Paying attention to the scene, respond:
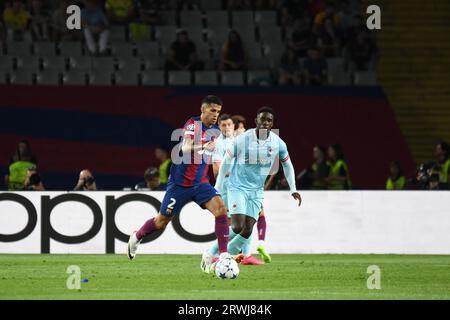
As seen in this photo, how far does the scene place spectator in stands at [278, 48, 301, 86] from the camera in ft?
76.3

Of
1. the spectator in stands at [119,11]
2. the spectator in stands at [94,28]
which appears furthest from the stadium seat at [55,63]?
the spectator in stands at [119,11]

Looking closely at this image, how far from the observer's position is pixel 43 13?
25.2 meters

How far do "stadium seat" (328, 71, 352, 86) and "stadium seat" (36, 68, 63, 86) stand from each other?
5.75 metres

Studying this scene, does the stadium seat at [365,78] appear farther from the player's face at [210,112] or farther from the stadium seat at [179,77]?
the player's face at [210,112]

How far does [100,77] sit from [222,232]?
10.6 meters

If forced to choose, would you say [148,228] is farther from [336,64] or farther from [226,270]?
[336,64]

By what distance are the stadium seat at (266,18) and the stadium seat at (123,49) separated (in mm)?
3050

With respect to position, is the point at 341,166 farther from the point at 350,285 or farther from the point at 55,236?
the point at 350,285

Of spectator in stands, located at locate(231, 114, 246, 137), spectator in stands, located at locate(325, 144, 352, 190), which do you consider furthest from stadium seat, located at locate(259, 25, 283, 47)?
spectator in stands, located at locate(231, 114, 246, 137)

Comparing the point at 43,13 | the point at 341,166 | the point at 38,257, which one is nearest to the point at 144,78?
the point at 43,13

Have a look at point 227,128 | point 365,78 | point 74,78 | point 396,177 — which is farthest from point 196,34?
point 227,128

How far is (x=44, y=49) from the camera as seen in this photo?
24.0 metres

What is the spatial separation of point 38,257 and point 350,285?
6583 millimetres

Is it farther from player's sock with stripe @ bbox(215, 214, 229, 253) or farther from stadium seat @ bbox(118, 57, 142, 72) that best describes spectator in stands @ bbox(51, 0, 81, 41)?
player's sock with stripe @ bbox(215, 214, 229, 253)
